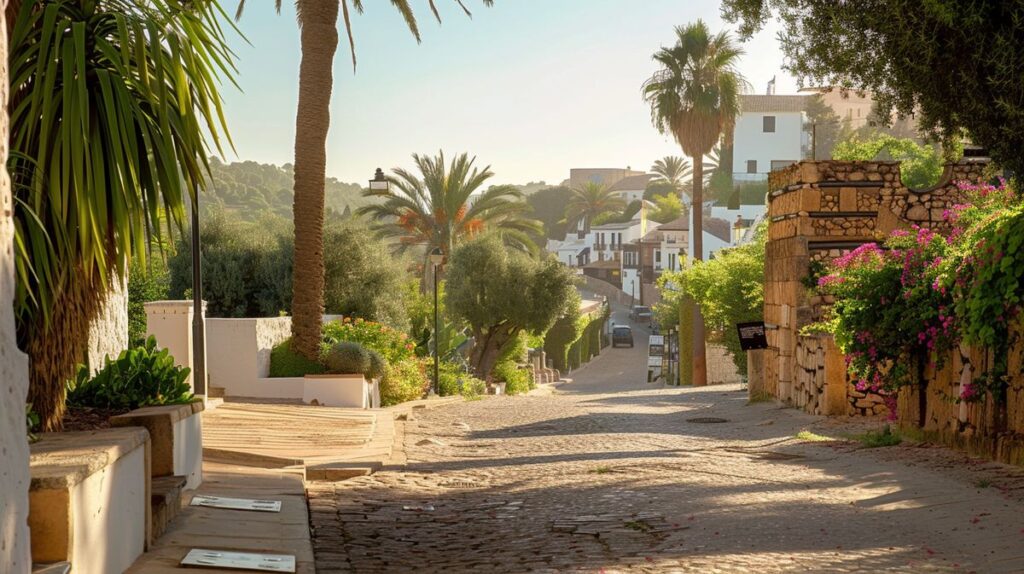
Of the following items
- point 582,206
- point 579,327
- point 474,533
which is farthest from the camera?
point 582,206

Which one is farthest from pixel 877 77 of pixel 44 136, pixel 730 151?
pixel 730 151

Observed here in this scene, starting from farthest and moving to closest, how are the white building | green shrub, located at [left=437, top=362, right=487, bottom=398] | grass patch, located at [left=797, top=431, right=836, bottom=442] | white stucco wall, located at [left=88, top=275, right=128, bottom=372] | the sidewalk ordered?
the white building < green shrub, located at [left=437, top=362, right=487, bottom=398] < grass patch, located at [left=797, top=431, right=836, bottom=442] < white stucco wall, located at [left=88, top=275, right=128, bottom=372] < the sidewalk

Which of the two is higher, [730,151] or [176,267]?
[730,151]

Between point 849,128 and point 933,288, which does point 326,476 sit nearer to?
point 933,288

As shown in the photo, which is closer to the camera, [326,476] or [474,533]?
[474,533]

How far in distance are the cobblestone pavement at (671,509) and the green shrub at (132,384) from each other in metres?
1.51

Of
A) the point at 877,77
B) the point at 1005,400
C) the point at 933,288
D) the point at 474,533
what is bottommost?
the point at 474,533

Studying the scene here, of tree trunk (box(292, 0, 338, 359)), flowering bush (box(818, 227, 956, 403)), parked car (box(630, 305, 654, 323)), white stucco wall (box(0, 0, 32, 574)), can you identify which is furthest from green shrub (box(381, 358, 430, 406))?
parked car (box(630, 305, 654, 323))

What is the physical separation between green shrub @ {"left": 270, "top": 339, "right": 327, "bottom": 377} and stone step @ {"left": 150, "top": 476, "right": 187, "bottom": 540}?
13325 mm

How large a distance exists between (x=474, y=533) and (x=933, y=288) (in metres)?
6.75

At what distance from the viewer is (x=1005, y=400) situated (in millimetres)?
10672

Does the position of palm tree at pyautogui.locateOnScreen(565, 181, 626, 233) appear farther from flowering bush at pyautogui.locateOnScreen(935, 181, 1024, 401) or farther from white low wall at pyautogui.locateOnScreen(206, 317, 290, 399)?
flowering bush at pyautogui.locateOnScreen(935, 181, 1024, 401)

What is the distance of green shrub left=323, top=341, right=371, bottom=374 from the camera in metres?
20.5

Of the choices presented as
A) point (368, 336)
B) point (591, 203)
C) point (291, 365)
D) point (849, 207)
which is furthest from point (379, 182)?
point (591, 203)
